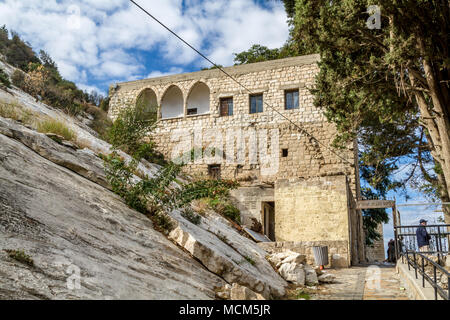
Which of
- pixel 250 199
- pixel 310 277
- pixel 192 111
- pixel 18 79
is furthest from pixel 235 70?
pixel 310 277

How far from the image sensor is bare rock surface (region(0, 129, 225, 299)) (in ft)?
9.70

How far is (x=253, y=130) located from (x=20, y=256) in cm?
1476

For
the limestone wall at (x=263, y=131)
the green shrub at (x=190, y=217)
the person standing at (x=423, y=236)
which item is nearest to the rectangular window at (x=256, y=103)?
the limestone wall at (x=263, y=131)

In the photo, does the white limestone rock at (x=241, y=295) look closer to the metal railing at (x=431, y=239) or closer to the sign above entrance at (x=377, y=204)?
the metal railing at (x=431, y=239)

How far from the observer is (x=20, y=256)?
2963mm

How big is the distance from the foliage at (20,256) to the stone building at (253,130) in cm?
1105

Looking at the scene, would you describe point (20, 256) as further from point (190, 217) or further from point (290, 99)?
point (290, 99)

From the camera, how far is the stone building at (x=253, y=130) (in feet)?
50.5

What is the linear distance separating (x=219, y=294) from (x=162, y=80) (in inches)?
662

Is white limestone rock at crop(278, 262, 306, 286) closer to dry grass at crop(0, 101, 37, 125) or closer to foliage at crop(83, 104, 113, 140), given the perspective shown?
dry grass at crop(0, 101, 37, 125)

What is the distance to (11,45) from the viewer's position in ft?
63.2

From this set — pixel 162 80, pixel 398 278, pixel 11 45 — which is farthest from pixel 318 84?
pixel 11 45

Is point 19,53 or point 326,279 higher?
point 19,53

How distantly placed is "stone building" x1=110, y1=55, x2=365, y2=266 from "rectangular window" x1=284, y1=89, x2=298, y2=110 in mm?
46
